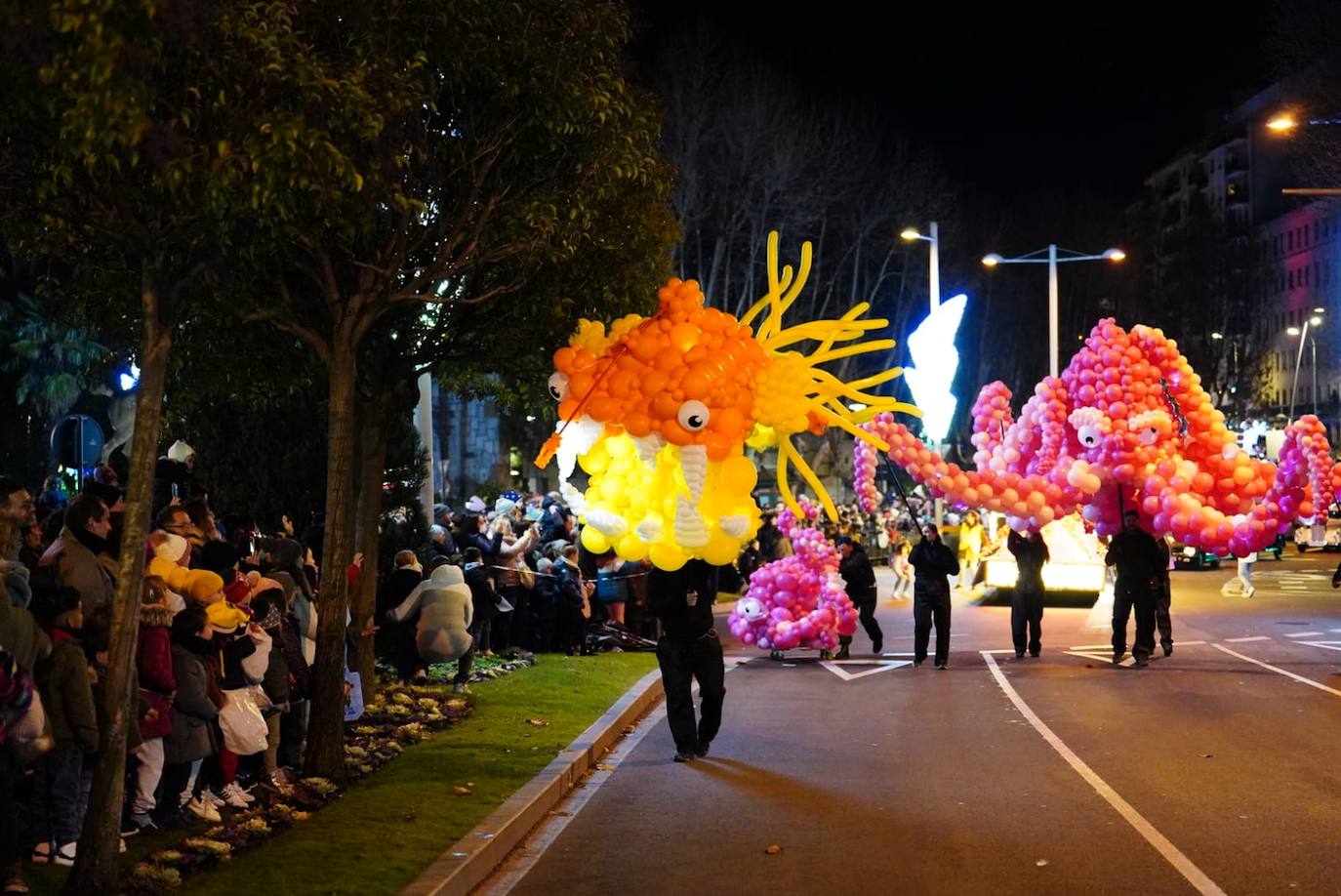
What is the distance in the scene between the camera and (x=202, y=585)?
9.90 metres

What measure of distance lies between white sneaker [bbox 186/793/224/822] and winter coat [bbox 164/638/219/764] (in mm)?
338

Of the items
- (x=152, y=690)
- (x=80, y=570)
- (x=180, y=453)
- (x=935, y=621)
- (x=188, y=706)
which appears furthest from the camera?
(x=935, y=621)

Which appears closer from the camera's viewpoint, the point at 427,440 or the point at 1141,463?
the point at 1141,463

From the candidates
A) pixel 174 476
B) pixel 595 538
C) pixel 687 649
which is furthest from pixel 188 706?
pixel 174 476

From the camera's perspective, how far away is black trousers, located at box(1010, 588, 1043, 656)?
21.2 m

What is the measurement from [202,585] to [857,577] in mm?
13309

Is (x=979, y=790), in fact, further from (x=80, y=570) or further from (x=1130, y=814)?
(x=80, y=570)

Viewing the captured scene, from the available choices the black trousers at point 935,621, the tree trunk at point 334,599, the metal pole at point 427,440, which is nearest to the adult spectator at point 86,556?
the tree trunk at point 334,599

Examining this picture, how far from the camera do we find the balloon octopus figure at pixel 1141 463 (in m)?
19.8

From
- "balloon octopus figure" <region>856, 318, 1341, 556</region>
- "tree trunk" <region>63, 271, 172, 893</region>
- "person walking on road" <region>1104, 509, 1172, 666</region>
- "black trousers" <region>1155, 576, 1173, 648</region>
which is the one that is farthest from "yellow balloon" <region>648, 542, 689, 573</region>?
"black trousers" <region>1155, 576, 1173, 648</region>

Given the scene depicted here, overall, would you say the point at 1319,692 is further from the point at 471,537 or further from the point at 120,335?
the point at 120,335

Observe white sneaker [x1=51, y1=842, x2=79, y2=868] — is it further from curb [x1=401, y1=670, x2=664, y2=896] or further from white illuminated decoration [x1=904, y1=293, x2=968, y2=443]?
white illuminated decoration [x1=904, y1=293, x2=968, y2=443]

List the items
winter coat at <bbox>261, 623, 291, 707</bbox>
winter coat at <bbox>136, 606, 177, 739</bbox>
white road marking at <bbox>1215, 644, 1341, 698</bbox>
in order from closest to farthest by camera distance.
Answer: winter coat at <bbox>136, 606, 177, 739</bbox> < winter coat at <bbox>261, 623, 291, 707</bbox> < white road marking at <bbox>1215, 644, 1341, 698</bbox>

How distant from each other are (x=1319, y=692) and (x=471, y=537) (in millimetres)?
9713
